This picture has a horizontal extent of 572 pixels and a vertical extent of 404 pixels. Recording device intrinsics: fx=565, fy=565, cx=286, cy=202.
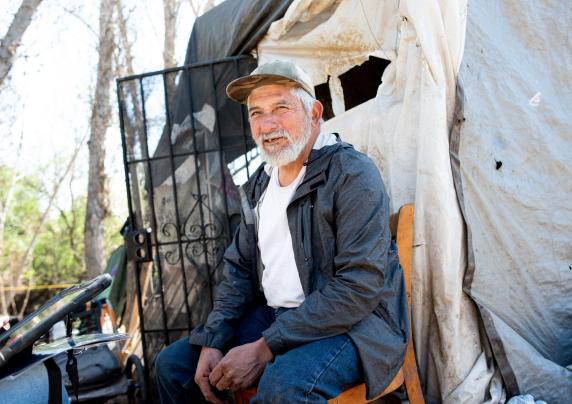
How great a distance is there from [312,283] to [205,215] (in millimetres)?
2096

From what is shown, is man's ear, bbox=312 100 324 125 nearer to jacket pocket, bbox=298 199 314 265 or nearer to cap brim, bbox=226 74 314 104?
cap brim, bbox=226 74 314 104

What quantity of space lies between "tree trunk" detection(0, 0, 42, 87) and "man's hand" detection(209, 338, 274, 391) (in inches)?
200

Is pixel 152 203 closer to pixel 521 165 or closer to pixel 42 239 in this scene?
pixel 521 165

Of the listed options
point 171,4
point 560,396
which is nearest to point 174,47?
point 171,4

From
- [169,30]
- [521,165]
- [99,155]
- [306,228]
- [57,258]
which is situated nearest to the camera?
[306,228]

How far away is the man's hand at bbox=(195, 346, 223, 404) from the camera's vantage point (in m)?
2.35

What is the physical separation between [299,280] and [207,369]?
55cm

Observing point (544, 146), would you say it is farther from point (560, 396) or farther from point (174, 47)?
point (174, 47)

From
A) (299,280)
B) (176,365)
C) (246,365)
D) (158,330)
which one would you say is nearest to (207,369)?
(176,365)

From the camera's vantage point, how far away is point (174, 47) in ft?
34.9

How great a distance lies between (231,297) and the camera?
2.64 metres

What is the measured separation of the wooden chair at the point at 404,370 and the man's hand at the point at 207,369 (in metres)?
0.12

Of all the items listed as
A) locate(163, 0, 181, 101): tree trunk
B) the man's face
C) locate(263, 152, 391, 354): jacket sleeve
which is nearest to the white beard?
the man's face

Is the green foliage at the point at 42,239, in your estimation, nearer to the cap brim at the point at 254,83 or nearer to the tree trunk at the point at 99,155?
the tree trunk at the point at 99,155
